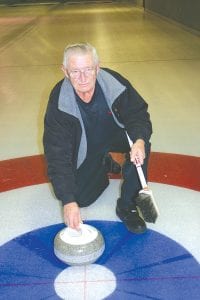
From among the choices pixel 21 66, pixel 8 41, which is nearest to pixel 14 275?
pixel 21 66

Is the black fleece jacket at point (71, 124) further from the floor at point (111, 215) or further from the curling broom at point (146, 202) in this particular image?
the floor at point (111, 215)

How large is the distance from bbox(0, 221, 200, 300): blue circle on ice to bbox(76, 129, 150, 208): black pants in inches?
7.9

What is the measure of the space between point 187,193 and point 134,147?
0.78 metres

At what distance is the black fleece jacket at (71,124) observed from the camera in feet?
6.70

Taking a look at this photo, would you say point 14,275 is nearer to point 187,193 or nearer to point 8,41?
point 187,193

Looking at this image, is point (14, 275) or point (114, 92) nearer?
point (14, 275)

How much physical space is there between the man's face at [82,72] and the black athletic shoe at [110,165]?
53cm

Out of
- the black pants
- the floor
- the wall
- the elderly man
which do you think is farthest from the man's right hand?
the wall

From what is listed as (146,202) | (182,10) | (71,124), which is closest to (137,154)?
(146,202)

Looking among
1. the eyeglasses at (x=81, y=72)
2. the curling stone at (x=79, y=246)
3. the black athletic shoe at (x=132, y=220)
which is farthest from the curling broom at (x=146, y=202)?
the eyeglasses at (x=81, y=72)

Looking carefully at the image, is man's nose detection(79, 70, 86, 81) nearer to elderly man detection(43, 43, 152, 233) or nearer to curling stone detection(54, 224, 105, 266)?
elderly man detection(43, 43, 152, 233)

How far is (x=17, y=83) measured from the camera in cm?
585

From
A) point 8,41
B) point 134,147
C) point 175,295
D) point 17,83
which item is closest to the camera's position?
point 175,295

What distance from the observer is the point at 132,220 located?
2303mm
